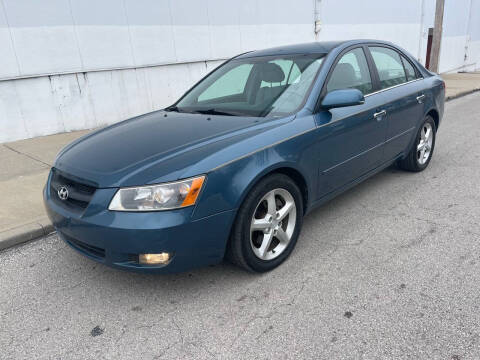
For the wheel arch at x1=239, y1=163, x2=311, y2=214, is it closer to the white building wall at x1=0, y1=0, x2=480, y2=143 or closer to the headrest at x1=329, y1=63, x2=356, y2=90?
the headrest at x1=329, y1=63, x2=356, y2=90

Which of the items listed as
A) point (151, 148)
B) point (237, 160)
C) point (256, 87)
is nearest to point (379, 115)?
point (256, 87)

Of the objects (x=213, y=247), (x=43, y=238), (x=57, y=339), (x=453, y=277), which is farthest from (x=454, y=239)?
(x=43, y=238)

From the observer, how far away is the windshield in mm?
3246

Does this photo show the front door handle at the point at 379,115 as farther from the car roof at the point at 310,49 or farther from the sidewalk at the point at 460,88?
the sidewalk at the point at 460,88

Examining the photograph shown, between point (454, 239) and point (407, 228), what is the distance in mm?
379

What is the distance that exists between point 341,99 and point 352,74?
0.75 meters

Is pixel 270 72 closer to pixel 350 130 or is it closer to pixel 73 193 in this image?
pixel 350 130

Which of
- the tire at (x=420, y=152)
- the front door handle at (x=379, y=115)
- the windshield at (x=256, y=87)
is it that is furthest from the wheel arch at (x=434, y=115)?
the windshield at (x=256, y=87)

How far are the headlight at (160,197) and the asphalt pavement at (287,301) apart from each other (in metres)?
0.73

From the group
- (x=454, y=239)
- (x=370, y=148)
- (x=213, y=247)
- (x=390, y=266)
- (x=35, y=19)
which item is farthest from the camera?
(x=35, y=19)

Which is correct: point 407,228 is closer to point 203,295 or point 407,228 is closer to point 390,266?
point 390,266

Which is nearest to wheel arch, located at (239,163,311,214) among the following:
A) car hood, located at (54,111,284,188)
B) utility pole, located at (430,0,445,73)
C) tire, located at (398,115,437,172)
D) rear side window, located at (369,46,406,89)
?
car hood, located at (54,111,284,188)

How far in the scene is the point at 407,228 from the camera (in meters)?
3.53

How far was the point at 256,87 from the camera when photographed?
11.9 ft
